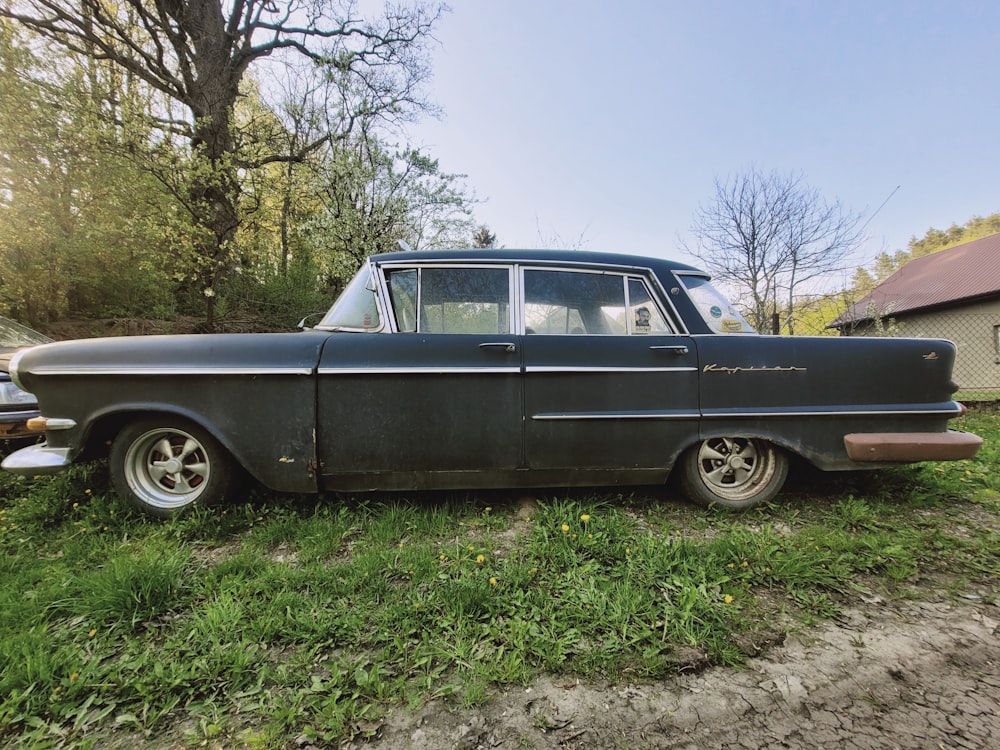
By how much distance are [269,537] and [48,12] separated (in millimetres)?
13254

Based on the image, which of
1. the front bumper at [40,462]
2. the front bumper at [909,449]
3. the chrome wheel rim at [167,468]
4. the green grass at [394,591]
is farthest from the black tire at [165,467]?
the front bumper at [909,449]

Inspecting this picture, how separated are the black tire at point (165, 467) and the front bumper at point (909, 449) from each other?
3.91m

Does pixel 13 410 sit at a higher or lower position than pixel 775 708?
higher

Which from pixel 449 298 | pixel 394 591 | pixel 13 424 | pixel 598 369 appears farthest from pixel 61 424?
pixel 598 369

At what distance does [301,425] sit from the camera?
2.36 meters

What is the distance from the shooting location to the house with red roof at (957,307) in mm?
14299

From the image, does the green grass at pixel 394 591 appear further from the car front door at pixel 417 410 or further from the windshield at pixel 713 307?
the windshield at pixel 713 307

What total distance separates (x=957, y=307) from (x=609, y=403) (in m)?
21.9

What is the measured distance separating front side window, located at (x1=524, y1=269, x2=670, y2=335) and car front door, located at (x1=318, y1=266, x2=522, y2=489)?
38 cm

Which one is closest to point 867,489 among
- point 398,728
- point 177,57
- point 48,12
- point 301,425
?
point 398,728

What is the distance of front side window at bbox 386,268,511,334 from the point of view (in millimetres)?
2602

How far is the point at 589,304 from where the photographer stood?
269 cm

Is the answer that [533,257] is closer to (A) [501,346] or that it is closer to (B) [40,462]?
(A) [501,346]

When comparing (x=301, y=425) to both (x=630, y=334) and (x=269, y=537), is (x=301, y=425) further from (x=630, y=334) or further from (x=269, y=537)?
(x=630, y=334)
